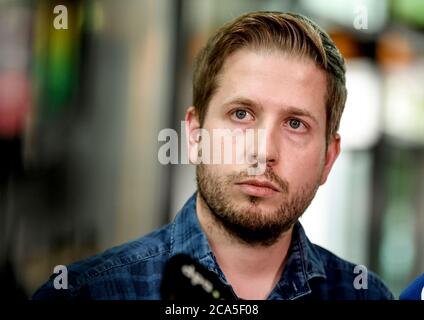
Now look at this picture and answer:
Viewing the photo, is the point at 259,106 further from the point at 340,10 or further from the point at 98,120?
the point at 340,10

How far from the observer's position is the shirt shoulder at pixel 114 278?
1.43 meters

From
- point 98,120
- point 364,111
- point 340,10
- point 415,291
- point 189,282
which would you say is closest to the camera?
point 189,282

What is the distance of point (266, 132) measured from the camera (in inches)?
55.7

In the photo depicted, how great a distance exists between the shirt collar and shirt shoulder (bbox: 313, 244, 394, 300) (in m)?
0.03

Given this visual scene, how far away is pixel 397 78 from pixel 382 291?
1.46m

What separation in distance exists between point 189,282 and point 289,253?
0.27m

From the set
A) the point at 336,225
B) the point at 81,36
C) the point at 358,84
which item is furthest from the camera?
the point at 358,84

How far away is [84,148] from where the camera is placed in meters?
1.93

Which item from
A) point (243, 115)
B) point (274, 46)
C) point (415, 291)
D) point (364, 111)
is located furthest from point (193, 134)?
point (364, 111)

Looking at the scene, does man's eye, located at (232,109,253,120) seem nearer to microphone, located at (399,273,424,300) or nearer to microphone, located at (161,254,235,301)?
microphone, located at (161,254,235,301)

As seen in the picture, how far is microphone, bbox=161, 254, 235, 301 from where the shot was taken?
4.41 feet

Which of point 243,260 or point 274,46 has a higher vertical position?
point 274,46
